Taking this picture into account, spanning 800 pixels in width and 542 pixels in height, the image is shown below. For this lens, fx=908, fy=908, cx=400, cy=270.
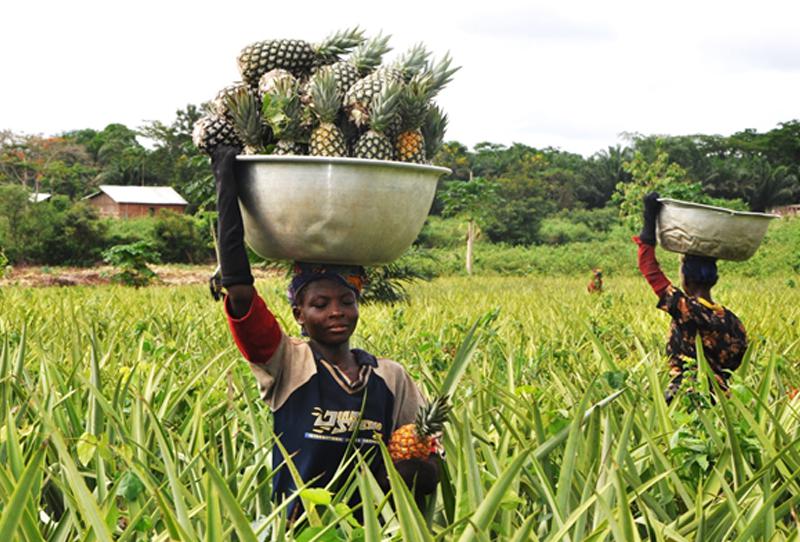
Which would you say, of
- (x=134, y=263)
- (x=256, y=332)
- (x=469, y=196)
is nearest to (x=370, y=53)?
(x=256, y=332)

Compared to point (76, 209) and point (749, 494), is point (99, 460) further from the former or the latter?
point (76, 209)

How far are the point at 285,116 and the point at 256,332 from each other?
48cm

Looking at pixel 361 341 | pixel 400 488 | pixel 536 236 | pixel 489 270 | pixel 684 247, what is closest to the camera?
pixel 400 488

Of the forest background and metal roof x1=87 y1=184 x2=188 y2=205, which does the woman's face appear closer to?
the forest background

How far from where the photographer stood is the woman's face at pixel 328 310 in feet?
6.79

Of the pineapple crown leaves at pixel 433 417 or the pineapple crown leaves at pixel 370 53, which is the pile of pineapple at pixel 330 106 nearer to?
the pineapple crown leaves at pixel 370 53

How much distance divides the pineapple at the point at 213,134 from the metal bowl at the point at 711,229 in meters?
1.85

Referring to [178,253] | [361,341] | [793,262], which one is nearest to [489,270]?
[793,262]

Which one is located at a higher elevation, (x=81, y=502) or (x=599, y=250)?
(x=81, y=502)

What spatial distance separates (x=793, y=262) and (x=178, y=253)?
1825 cm

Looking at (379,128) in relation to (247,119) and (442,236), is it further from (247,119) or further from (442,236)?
(442,236)

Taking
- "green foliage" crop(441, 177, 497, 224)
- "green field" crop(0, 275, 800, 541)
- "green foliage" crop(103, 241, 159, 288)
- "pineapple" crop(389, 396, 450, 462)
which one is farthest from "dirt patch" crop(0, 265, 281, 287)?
"pineapple" crop(389, 396, 450, 462)

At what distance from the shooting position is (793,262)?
21.5 metres

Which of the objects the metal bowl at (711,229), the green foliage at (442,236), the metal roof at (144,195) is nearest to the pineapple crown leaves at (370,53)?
the metal bowl at (711,229)
